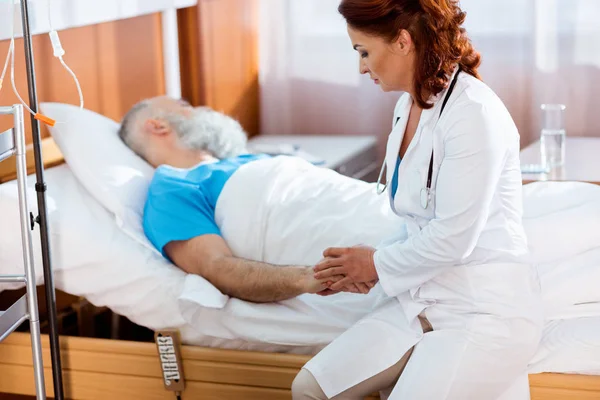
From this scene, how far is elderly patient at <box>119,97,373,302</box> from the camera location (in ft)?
6.51

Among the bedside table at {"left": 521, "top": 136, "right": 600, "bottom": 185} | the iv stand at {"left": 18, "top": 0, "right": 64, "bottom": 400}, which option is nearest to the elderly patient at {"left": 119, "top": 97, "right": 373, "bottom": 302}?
the iv stand at {"left": 18, "top": 0, "right": 64, "bottom": 400}

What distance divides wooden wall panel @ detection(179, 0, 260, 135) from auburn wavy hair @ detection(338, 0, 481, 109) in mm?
1549

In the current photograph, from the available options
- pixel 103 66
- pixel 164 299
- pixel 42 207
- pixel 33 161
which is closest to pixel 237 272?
pixel 164 299

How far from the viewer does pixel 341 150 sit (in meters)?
3.17

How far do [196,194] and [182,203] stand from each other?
0.05 m

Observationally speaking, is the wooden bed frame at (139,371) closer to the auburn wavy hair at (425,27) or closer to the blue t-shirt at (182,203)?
Answer: the blue t-shirt at (182,203)

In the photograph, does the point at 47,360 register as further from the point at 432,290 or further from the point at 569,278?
the point at 569,278

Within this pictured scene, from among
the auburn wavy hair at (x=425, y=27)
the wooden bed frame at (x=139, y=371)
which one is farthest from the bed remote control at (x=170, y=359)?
the auburn wavy hair at (x=425, y=27)

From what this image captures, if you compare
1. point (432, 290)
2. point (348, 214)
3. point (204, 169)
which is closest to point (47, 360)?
point (204, 169)

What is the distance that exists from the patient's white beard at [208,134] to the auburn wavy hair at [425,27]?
86 centimetres

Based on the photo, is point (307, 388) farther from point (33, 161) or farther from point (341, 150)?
point (341, 150)

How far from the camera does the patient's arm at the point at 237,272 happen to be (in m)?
1.95

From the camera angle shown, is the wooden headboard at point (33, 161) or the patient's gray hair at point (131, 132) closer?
the wooden headboard at point (33, 161)

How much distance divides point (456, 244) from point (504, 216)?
0.40 ft
